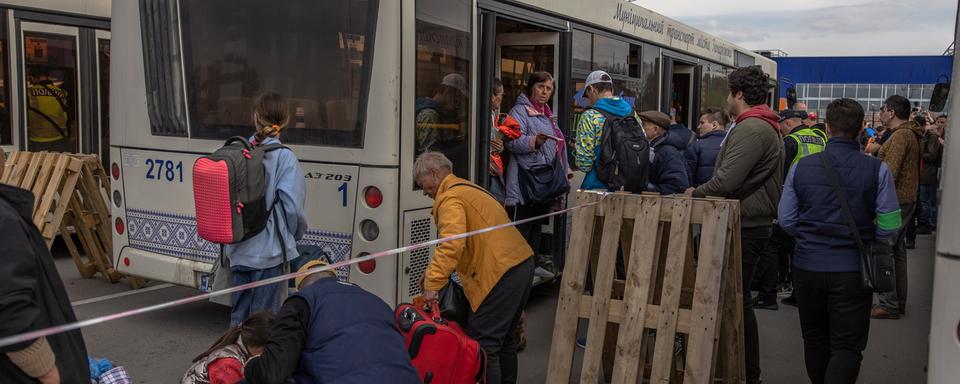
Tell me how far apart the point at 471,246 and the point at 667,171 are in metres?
2.14

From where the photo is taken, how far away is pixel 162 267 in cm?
612

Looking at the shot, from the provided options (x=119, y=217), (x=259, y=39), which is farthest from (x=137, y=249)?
(x=259, y=39)

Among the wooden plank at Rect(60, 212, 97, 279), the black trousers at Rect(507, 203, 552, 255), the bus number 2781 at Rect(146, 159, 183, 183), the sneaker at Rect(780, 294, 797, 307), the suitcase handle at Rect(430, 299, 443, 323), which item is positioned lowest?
the sneaker at Rect(780, 294, 797, 307)

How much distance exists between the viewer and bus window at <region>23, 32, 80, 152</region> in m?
8.38

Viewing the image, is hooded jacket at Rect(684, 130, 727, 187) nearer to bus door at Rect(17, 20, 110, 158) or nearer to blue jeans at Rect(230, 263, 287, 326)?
blue jeans at Rect(230, 263, 287, 326)

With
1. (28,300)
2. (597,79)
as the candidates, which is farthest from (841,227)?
(28,300)

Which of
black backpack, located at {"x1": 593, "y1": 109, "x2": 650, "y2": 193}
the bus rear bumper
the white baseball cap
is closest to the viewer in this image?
black backpack, located at {"x1": 593, "y1": 109, "x2": 650, "y2": 193}

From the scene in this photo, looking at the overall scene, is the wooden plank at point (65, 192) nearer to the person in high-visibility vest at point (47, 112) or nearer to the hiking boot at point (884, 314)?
the person in high-visibility vest at point (47, 112)

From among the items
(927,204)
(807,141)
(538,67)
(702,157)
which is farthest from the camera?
(927,204)

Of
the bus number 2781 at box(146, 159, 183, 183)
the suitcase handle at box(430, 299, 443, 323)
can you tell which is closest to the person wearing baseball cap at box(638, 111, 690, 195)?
the suitcase handle at box(430, 299, 443, 323)

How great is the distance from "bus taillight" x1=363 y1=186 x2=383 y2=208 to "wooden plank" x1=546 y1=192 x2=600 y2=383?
55.1 inches

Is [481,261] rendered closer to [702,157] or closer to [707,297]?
[707,297]

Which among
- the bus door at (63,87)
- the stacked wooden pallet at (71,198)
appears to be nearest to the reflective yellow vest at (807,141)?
the stacked wooden pallet at (71,198)

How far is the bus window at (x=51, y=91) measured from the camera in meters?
8.38
